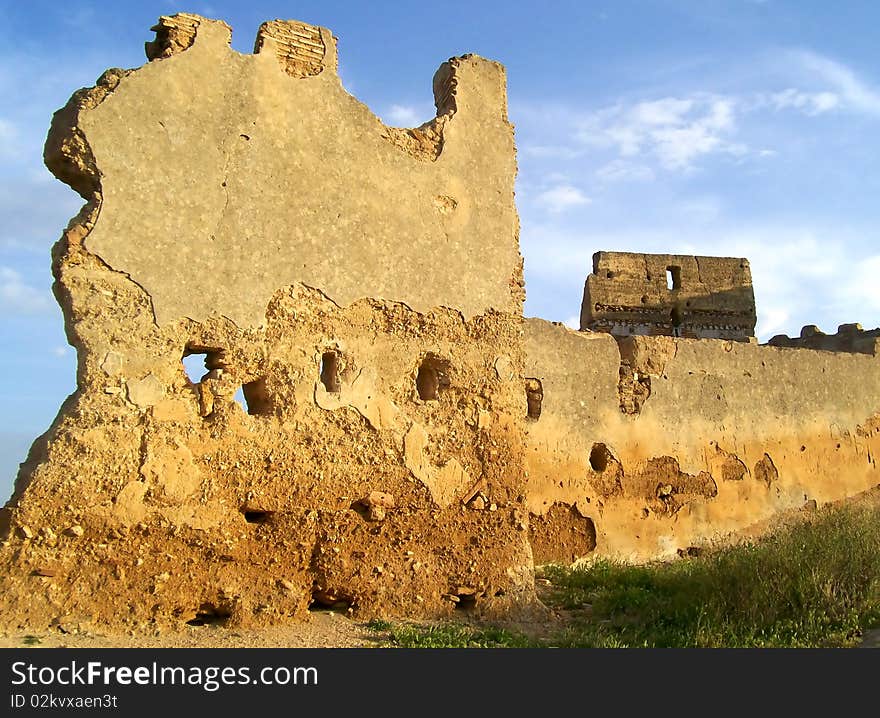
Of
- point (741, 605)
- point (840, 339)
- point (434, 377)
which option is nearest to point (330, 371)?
point (434, 377)

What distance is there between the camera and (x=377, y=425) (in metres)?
5.66

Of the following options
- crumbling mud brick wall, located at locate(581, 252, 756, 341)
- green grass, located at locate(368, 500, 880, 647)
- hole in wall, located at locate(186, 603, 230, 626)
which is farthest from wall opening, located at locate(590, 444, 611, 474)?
crumbling mud brick wall, located at locate(581, 252, 756, 341)

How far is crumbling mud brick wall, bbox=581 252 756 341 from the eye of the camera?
14.6m

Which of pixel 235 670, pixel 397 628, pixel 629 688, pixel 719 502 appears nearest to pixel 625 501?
pixel 719 502

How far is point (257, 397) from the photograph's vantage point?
539 cm

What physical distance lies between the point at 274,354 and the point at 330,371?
16.4 inches

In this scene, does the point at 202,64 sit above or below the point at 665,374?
above

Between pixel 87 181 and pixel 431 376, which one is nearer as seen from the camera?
pixel 87 181

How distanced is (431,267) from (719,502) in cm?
520

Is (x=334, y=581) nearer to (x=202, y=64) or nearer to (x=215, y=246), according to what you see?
(x=215, y=246)

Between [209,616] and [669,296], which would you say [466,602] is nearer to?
[209,616]

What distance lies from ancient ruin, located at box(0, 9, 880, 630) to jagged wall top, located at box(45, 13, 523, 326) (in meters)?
0.01

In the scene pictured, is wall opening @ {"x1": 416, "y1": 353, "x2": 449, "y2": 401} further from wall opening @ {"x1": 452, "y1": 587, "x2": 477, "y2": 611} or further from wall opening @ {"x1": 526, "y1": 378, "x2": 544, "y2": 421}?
wall opening @ {"x1": 526, "y1": 378, "x2": 544, "y2": 421}

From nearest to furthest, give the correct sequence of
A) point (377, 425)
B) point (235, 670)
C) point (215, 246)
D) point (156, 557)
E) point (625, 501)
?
point (235, 670) < point (156, 557) < point (215, 246) < point (377, 425) < point (625, 501)
